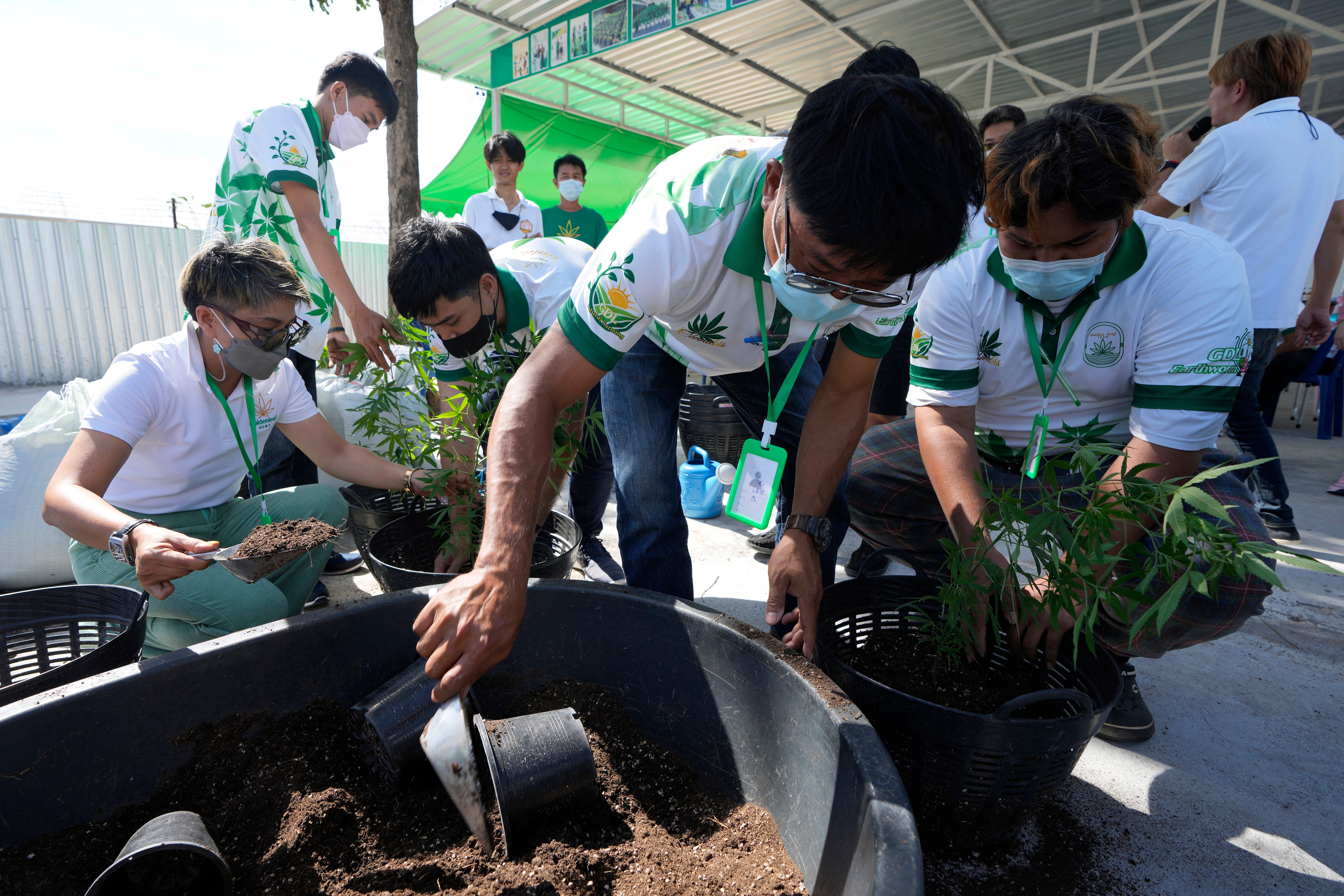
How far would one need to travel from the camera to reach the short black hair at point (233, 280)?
174cm

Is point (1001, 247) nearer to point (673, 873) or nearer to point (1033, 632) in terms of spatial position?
point (1033, 632)

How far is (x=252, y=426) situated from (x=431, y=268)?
727mm

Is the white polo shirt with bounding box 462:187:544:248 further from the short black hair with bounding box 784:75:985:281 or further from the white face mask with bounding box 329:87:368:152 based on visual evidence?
the short black hair with bounding box 784:75:985:281

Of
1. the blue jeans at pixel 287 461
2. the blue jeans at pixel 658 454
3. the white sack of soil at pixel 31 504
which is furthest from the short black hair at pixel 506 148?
the blue jeans at pixel 658 454

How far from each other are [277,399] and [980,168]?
2.01 meters

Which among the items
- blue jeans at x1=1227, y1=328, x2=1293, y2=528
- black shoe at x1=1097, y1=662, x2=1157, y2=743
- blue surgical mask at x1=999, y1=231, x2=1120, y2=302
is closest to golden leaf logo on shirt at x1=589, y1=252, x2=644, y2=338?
blue surgical mask at x1=999, y1=231, x2=1120, y2=302

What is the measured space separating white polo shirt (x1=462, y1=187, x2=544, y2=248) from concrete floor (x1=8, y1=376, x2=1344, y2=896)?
8.80 feet

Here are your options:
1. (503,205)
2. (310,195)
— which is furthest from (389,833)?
(503,205)

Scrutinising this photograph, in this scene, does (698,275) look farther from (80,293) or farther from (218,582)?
(80,293)

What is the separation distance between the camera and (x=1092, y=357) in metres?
1.58

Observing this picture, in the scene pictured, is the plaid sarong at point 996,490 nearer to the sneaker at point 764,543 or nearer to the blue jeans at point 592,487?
the sneaker at point 764,543

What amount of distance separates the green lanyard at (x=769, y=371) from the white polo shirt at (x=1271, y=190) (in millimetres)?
2216

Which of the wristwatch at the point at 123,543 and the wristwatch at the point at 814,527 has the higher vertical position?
the wristwatch at the point at 814,527

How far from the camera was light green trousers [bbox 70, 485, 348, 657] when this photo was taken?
5.54 feet
